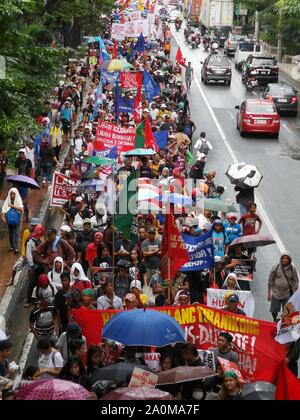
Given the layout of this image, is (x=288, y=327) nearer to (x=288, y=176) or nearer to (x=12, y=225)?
(x=12, y=225)

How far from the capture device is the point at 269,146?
103 ft

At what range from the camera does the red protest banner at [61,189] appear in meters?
17.9

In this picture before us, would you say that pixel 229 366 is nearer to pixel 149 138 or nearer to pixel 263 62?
pixel 149 138

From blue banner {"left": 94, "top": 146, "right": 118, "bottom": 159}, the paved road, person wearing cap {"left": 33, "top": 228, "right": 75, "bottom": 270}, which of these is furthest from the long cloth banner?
blue banner {"left": 94, "top": 146, "right": 118, "bottom": 159}

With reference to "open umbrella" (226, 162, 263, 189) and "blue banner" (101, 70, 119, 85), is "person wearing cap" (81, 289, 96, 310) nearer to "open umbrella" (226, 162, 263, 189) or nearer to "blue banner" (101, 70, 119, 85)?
"open umbrella" (226, 162, 263, 189)

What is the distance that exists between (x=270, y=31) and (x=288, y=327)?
49122 millimetres

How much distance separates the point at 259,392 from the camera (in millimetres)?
9633

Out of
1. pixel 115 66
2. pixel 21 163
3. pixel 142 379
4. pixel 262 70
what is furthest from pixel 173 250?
pixel 262 70

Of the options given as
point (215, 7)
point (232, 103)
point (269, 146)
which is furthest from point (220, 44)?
point (269, 146)

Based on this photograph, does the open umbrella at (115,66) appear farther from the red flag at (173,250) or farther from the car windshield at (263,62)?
the red flag at (173,250)

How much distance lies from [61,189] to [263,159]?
40.0ft

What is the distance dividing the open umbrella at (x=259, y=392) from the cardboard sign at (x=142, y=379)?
2.92 feet

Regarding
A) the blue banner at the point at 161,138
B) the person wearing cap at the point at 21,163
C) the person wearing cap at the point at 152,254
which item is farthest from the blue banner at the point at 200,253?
the blue banner at the point at 161,138

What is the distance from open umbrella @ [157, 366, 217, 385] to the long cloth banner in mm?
1085
